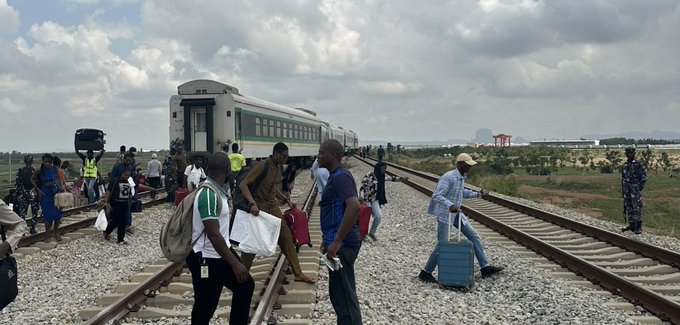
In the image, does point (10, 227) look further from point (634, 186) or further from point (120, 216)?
point (634, 186)

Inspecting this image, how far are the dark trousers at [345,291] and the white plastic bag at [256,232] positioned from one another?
2.69 ft

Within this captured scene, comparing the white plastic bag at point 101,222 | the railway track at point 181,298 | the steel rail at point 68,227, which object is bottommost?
the railway track at point 181,298

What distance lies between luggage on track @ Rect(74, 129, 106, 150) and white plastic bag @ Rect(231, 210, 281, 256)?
48.0 feet

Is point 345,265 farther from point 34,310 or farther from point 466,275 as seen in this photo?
point 34,310

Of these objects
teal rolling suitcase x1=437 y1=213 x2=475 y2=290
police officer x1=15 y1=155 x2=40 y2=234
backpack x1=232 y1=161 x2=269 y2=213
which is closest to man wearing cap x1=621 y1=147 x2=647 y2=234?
teal rolling suitcase x1=437 y1=213 x2=475 y2=290

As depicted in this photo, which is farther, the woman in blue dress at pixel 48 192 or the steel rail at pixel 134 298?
the woman in blue dress at pixel 48 192

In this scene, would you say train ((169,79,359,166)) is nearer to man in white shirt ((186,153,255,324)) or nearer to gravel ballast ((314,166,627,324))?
gravel ballast ((314,166,627,324))

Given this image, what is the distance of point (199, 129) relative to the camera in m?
19.2

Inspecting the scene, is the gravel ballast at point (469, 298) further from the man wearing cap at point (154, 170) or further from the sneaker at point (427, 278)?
the man wearing cap at point (154, 170)

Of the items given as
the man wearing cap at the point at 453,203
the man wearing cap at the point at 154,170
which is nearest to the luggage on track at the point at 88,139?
the man wearing cap at the point at 154,170

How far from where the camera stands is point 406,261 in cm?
960

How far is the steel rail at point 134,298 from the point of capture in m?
5.91

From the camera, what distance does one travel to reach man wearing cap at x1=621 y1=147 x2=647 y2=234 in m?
12.6

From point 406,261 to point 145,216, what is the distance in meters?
7.70
